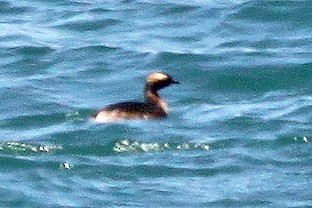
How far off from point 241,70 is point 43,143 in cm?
443

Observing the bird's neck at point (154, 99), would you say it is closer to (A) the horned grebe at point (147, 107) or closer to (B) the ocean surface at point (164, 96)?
(A) the horned grebe at point (147, 107)

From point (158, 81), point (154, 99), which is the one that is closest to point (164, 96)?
point (158, 81)

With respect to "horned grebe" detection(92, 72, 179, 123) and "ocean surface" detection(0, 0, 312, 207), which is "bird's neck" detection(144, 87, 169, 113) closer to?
"horned grebe" detection(92, 72, 179, 123)

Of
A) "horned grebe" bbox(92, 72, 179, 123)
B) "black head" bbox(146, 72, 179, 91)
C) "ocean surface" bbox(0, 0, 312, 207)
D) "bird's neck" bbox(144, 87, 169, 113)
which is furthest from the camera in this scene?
"black head" bbox(146, 72, 179, 91)

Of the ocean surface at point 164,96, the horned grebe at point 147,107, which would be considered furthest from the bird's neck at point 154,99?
the ocean surface at point 164,96

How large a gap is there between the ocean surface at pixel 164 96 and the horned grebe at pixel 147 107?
0.12 meters

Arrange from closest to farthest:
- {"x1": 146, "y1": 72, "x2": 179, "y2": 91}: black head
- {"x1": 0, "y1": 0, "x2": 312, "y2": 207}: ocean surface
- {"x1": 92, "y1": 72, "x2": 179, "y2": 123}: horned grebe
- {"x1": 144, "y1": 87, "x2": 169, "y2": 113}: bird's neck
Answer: {"x1": 0, "y1": 0, "x2": 312, "y2": 207}: ocean surface < {"x1": 92, "y1": 72, "x2": 179, "y2": 123}: horned grebe < {"x1": 144, "y1": 87, "x2": 169, "y2": 113}: bird's neck < {"x1": 146, "y1": 72, "x2": 179, "y2": 91}: black head

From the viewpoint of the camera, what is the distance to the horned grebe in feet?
61.2

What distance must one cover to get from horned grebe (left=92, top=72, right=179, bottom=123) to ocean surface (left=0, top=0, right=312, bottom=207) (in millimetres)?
122

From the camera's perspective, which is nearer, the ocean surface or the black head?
the ocean surface

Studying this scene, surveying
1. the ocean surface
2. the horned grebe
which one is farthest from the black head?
the ocean surface

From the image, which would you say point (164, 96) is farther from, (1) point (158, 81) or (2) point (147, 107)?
(2) point (147, 107)

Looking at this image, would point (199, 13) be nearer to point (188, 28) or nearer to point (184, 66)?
point (188, 28)

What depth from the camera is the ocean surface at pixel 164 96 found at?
641 inches
